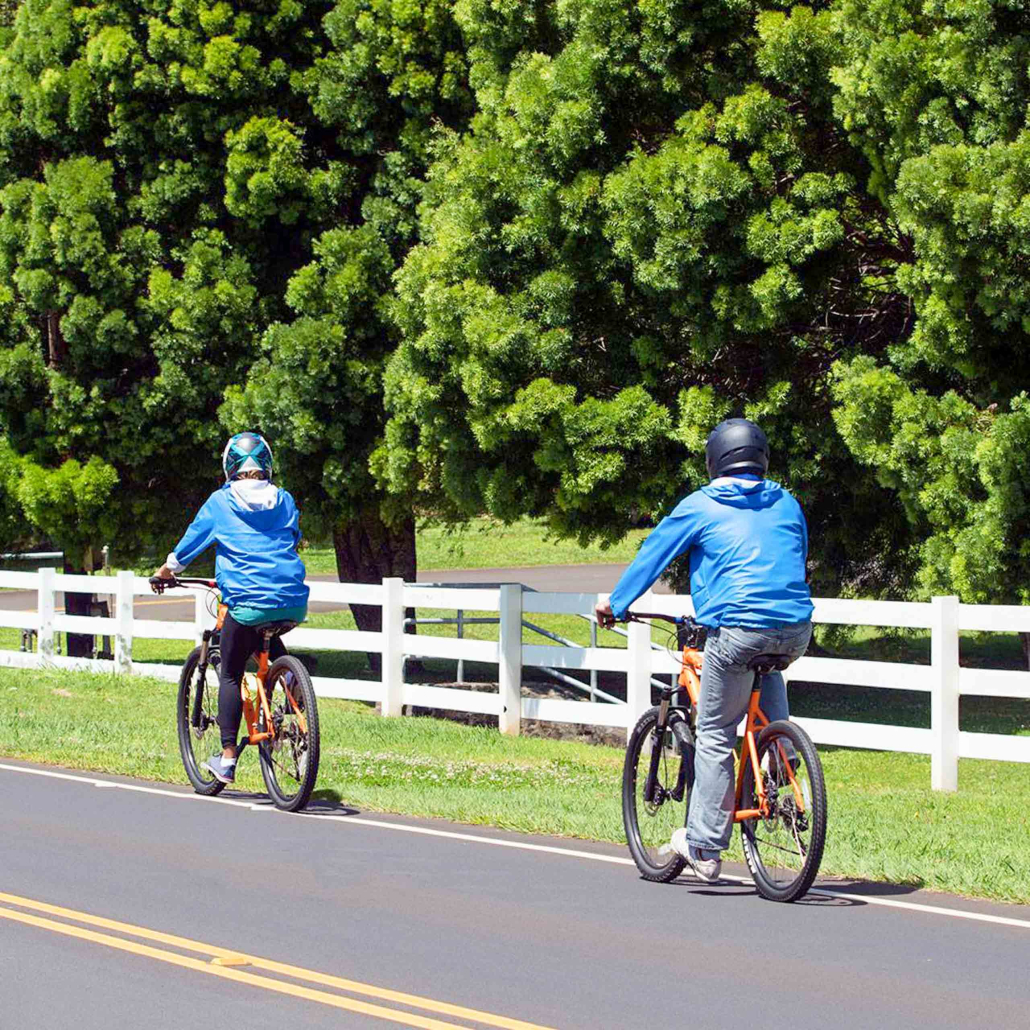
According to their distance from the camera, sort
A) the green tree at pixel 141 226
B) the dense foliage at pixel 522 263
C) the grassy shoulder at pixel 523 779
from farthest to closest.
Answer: the green tree at pixel 141 226
the dense foliage at pixel 522 263
the grassy shoulder at pixel 523 779

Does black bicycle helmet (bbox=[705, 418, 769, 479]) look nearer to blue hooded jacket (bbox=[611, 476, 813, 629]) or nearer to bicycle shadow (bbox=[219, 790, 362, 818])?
blue hooded jacket (bbox=[611, 476, 813, 629])

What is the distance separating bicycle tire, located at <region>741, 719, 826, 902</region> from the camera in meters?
7.75

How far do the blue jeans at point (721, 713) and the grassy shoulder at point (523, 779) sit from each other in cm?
112

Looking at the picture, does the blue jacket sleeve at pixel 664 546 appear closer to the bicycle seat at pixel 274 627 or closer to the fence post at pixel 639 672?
the bicycle seat at pixel 274 627

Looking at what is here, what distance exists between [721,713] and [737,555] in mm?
716

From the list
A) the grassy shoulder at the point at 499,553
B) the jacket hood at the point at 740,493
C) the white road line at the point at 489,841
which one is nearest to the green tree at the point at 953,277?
the jacket hood at the point at 740,493

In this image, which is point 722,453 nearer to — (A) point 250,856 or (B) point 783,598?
(B) point 783,598

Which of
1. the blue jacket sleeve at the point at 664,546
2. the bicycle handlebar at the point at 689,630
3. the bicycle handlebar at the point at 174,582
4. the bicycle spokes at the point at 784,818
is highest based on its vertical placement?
the blue jacket sleeve at the point at 664,546

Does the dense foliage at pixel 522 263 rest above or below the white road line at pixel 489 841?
above

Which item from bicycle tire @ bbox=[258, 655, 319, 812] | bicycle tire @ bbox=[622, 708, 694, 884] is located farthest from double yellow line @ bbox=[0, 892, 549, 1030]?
bicycle tire @ bbox=[258, 655, 319, 812]

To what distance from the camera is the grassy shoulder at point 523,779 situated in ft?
31.0

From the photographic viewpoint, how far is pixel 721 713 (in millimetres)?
8219

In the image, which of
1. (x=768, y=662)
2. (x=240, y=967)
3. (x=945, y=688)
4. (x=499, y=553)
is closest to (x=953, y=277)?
(x=945, y=688)

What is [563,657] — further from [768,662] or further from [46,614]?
[46,614]
